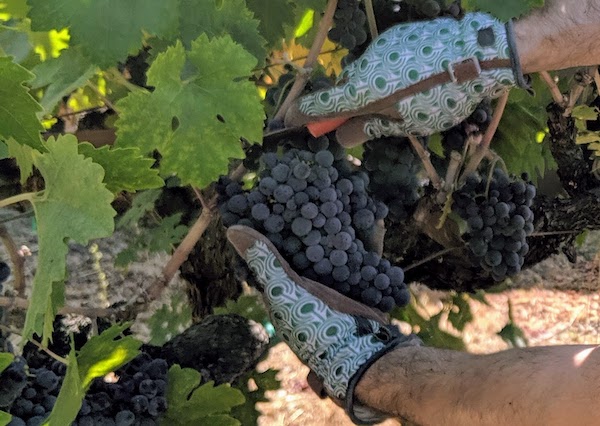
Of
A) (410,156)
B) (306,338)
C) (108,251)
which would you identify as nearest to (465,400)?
(306,338)

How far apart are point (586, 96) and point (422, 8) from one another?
1.79ft

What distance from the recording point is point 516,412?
74cm

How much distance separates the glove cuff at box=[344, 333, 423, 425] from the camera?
0.89m

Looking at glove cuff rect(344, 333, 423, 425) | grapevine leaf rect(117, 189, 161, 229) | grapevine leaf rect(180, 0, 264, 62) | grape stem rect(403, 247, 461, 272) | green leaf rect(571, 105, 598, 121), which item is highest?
grapevine leaf rect(180, 0, 264, 62)

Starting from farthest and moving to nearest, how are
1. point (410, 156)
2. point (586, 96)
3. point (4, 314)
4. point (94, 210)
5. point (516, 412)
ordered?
1. point (586, 96)
2. point (410, 156)
3. point (4, 314)
4. point (516, 412)
5. point (94, 210)

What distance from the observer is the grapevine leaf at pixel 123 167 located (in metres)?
0.63

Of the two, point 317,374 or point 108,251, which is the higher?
point 317,374

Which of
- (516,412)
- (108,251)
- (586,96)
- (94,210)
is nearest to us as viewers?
(94,210)

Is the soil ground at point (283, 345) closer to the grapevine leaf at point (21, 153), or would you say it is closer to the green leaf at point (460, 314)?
the green leaf at point (460, 314)

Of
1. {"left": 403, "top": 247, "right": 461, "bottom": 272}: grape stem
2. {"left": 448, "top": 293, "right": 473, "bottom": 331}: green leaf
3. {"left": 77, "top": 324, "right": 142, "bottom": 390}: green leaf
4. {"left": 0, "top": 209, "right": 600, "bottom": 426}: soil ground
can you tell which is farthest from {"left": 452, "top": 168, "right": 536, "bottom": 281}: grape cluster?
{"left": 77, "top": 324, "right": 142, "bottom": 390}: green leaf

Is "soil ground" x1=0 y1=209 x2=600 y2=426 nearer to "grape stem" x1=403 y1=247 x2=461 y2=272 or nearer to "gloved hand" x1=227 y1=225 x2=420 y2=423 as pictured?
"grape stem" x1=403 y1=247 x2=461 y2=272

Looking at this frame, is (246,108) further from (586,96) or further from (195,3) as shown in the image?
(586,96)

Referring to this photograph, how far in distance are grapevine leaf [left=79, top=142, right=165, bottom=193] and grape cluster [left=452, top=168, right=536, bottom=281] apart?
0.60m

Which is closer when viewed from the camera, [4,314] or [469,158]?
[4,314]
